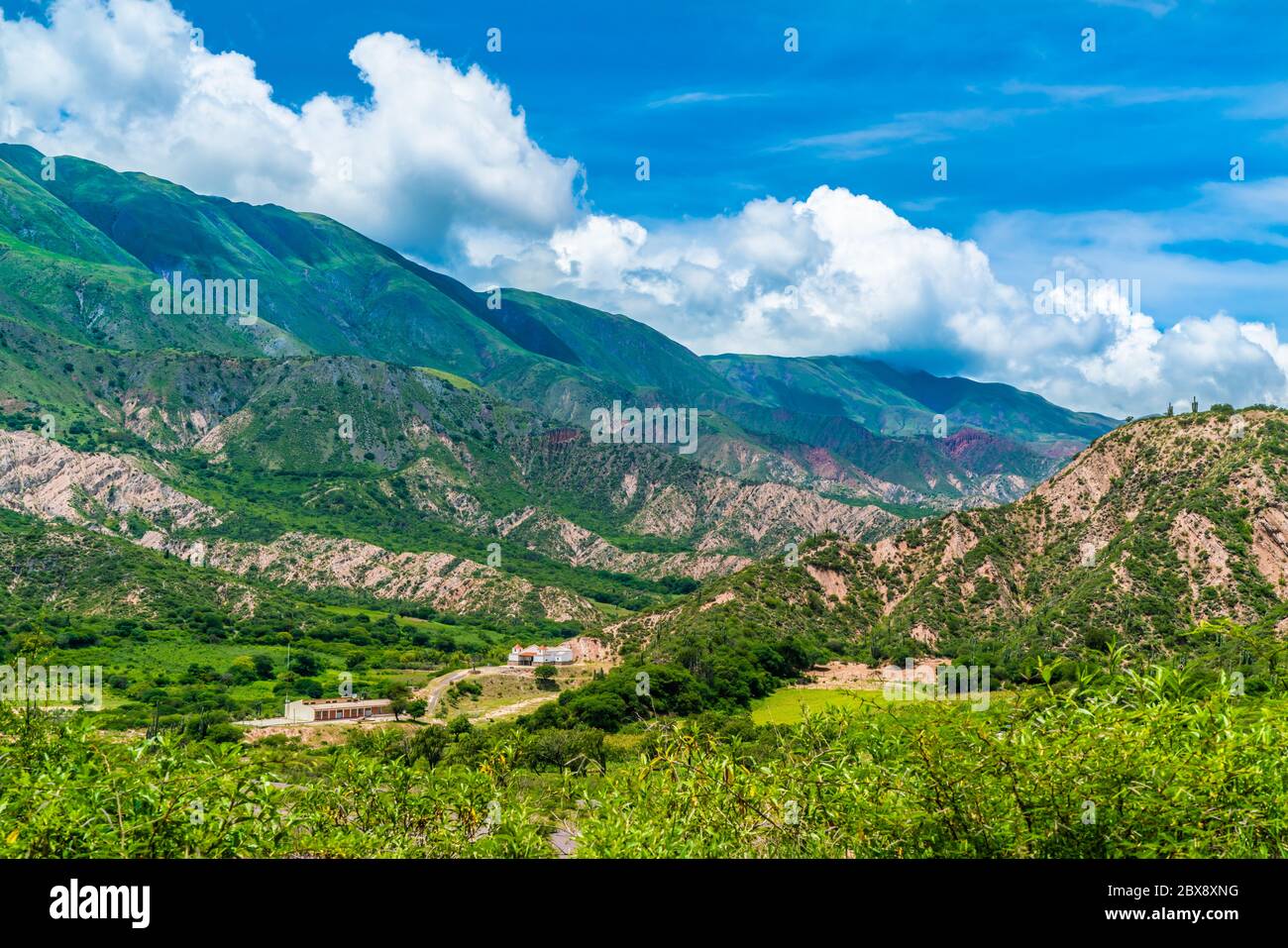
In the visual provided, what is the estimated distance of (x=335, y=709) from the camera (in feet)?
333

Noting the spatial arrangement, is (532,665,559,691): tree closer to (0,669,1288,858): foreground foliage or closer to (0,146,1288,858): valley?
(0,146,1288,858): valley

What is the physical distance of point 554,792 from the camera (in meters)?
27.5

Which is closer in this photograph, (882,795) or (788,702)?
(882,795)

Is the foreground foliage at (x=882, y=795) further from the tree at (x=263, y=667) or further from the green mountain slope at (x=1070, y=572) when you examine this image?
the tree at (x=263, y=667)

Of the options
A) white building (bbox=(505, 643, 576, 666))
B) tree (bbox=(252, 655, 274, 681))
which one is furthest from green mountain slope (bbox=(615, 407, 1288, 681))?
tree (bbox=(252, 655, 274, 681))

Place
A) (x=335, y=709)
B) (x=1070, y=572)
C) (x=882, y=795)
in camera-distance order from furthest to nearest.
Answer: (x=1070, y=572)
(x=335, y=709)
(x=882, y=795)

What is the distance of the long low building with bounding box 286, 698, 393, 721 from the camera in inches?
3944

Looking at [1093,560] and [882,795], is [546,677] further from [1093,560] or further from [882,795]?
[882,795]

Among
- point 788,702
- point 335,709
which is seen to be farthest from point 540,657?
point 788,702

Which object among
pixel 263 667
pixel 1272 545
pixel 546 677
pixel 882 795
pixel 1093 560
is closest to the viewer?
pixel 882 795
